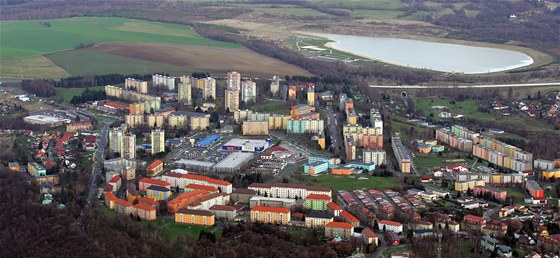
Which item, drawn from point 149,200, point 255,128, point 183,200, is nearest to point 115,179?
point 149,200

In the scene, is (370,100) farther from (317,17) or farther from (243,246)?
(317,17)

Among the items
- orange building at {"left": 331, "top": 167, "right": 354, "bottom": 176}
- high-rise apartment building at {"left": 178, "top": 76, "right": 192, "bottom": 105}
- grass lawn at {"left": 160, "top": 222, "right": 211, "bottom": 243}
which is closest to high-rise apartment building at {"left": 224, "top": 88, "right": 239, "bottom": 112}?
high-rise apartment building at {"left": 178, "top": 76, "right": 192, "bottom": 105}

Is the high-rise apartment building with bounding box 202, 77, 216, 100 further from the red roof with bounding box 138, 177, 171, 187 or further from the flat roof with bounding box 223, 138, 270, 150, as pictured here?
the red roof with bounding box 138, 177, 171, 187

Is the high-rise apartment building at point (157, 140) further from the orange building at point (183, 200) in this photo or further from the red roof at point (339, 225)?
the red roof at point (339, 225)

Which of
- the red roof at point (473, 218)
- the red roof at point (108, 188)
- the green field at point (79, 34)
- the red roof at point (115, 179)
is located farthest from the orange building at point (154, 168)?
the green field at point (79, 34)

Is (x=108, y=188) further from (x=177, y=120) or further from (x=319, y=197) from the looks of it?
(x=177, y=120)

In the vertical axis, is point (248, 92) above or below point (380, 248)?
above
